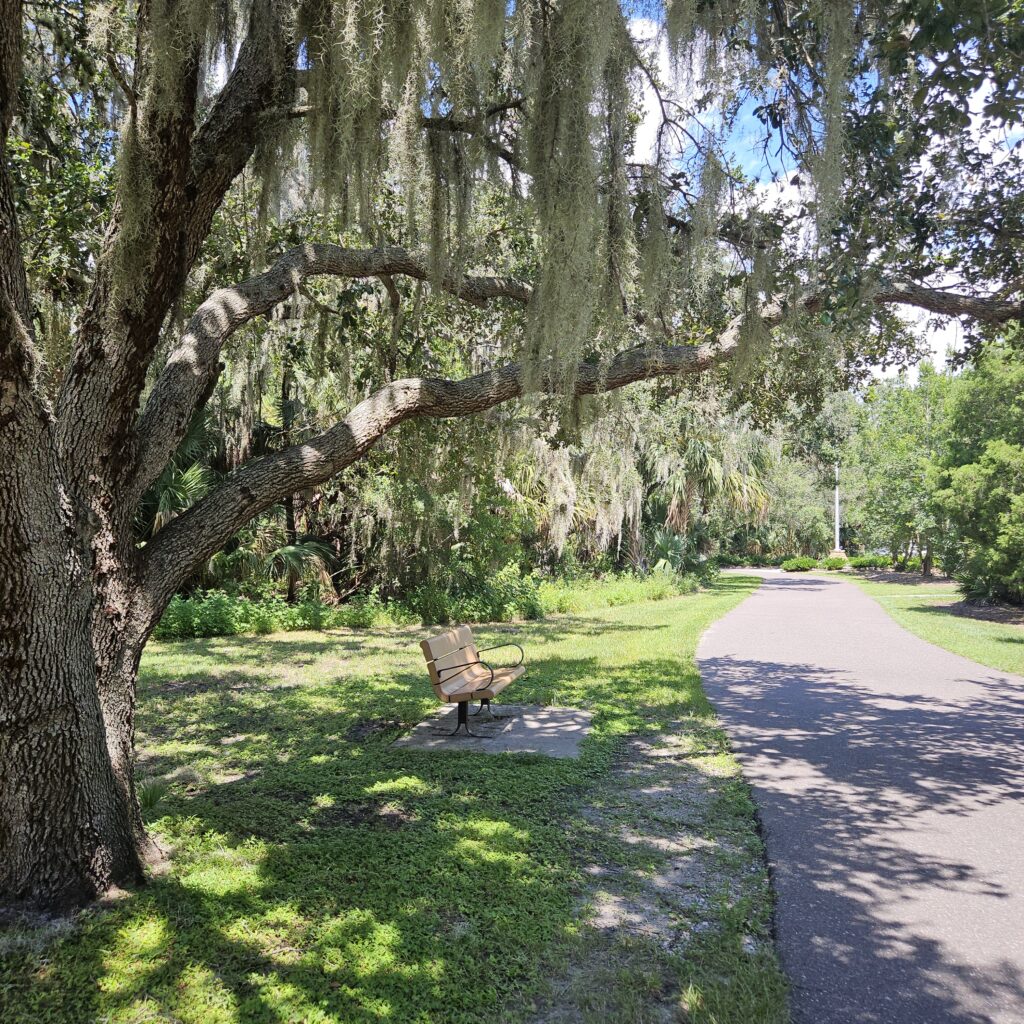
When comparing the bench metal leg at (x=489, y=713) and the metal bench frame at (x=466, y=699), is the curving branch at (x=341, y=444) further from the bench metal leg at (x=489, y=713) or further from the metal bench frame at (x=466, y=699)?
the bench metal leg at (x=489, y=713)

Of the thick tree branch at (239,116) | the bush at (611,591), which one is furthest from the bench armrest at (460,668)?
the bush at (611,591)

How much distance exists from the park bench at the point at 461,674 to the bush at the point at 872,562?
36997 millimetres

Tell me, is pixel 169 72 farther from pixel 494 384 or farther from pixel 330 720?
pixel 330 720

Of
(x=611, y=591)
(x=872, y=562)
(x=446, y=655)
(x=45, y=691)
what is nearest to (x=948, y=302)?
(x=446, y=655)

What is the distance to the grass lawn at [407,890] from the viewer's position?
8.44 feet

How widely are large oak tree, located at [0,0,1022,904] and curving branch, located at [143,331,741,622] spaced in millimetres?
15

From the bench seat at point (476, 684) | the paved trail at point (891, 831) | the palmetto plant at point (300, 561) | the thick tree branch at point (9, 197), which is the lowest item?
the paved trail at point (891, 831)

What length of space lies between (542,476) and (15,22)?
35.9 feet

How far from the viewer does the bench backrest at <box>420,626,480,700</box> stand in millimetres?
5902

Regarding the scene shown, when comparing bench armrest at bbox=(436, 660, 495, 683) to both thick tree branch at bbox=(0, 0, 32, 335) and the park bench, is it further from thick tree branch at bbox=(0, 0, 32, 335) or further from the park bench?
thick tree branch at bbox=(0, 0, 32, 335)

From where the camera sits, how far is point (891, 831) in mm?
4098

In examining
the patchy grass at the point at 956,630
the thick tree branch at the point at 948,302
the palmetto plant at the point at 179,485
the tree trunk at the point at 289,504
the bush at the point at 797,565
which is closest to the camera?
the thick tree branch at the point at 948,302

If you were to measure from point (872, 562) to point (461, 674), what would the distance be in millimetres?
38310

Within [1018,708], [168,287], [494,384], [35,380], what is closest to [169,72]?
[168,287]
